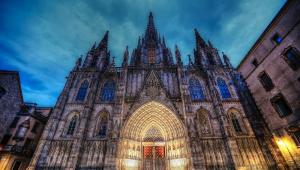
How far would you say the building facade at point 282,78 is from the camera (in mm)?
10695

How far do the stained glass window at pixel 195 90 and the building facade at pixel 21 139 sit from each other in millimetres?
22054

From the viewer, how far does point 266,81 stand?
13.5 m

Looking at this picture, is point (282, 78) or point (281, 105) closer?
point (282, 78)

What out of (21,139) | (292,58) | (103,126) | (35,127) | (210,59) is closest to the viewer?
(292,58)

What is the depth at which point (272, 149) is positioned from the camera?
43.1 ft

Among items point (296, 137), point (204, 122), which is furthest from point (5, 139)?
point (296, 137)

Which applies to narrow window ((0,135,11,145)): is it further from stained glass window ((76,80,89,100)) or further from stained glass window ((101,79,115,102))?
stained glass window ((101,79,115,102))

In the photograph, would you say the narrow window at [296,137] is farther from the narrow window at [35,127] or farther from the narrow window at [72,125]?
the narrow window at [35,127]

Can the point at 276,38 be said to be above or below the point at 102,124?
above

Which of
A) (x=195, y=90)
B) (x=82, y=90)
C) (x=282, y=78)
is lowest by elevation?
(x=282, y=78)

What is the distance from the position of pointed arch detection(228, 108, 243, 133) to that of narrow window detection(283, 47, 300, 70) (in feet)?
24.4

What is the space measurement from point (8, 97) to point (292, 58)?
27.7 meters

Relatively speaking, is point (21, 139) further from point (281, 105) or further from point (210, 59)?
point (210, 59)

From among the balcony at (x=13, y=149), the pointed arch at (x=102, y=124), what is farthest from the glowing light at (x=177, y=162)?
the balcony at (x=13, y=149)
